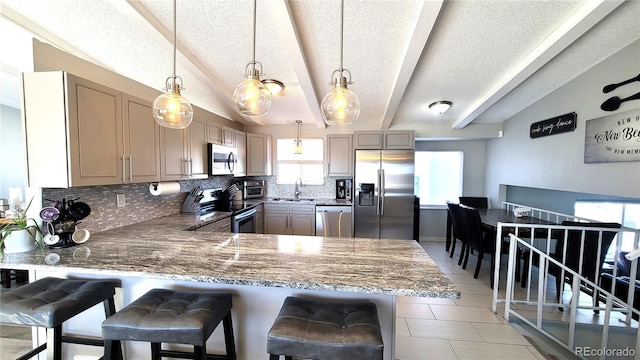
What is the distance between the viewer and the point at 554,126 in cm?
329

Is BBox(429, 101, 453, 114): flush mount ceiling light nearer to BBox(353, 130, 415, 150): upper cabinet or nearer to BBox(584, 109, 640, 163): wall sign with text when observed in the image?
BBox(353, 130, 415, 150): upper cabinet

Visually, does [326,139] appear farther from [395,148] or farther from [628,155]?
[628,155]

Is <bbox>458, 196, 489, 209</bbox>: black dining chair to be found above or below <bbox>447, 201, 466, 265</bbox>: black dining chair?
above

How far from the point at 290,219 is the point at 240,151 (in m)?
1.50

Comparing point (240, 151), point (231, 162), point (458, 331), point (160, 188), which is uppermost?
point (240, 151)

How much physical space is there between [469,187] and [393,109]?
8.63 feet

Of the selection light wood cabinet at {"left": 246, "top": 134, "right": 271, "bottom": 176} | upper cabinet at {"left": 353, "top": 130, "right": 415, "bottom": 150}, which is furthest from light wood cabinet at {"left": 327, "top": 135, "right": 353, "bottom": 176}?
light wood cabinet at {"left": 246, "top": 134, "right": 271, "bottom": 176}

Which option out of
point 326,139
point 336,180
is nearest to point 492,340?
point 336,180

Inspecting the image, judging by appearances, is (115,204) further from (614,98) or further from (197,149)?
(614,98)

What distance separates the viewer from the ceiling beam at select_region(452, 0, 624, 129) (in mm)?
1990

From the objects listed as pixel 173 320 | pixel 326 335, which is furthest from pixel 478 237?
pixel 173 320

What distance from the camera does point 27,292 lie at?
4.46ft

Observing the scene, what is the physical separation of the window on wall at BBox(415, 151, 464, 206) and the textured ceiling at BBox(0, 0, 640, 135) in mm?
1765

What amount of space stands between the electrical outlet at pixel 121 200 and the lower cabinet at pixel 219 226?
72 centimetres
